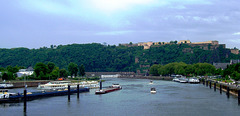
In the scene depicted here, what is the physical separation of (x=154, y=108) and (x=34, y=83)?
67.4 metres

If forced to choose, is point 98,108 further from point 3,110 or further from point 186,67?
point 186,67

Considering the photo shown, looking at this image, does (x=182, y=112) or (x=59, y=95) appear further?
(x=59, y=95)

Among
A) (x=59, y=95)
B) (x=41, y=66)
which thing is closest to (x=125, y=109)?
(x=59, y=95)

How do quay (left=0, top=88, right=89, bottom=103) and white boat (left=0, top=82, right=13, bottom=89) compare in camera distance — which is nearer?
quay (left=0, top=88, right=89, bottom=103)

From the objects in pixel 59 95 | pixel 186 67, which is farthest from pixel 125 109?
pixel 186 67

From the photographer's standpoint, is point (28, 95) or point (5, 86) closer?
point (28, 95)

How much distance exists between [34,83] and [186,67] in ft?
346

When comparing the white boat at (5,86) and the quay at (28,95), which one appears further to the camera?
the white boat at (5,86)

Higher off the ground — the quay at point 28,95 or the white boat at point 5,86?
the white boat at point 5,86

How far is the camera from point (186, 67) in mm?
194875

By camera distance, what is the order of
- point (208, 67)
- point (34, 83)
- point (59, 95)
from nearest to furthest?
point (59, 95), point (34, 83), point (208, 67)

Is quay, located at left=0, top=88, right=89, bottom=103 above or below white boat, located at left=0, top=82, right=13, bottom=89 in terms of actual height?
below

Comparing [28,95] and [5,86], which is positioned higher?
[5,86]

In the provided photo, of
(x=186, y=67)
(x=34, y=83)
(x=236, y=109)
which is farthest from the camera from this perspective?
(x=186, y=67)
